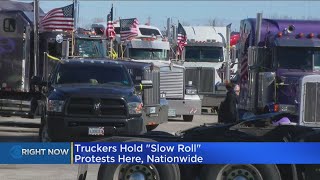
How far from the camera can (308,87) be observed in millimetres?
15438

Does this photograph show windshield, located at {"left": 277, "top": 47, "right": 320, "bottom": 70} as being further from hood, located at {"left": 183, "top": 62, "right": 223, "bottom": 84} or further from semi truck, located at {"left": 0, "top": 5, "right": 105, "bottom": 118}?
hood, located at {"left": 183, "top": 62, "right": 223, "bottom": 84}

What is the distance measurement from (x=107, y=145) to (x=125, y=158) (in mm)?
277

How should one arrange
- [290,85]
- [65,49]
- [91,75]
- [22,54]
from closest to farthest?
[91,75]
[290,85]
[65,49]
[22,54]

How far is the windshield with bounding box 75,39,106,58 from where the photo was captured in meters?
21.1

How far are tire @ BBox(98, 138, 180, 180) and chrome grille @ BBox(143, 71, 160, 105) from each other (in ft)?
33.2

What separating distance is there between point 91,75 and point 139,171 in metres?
7.03

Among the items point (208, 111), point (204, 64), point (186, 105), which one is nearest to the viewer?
point (186, 105)

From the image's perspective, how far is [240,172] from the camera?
8.88 meters

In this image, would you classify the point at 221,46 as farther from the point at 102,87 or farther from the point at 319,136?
the point at 319,136

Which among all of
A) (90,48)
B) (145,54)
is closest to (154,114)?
(90,48)

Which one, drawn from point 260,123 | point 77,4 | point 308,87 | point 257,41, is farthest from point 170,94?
point 260,123

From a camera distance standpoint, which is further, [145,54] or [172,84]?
[145,54]

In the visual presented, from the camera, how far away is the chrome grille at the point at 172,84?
2391cm

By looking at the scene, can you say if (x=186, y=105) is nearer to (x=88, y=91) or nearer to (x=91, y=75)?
(x=91, y=75)
